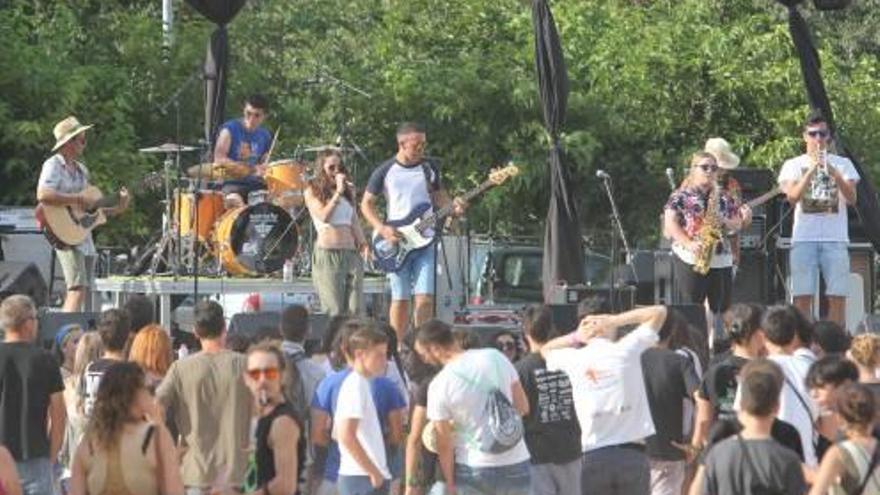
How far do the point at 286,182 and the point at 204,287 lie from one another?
174cm

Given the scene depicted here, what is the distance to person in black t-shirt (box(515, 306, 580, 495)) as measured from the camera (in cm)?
1111

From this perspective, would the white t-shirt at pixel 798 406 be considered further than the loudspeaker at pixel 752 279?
No

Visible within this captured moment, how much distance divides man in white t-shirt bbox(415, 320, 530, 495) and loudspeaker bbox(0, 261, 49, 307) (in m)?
7.51

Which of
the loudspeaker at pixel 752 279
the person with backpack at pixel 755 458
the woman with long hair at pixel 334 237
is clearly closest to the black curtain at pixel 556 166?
the woman with long hair at pixel 334 237

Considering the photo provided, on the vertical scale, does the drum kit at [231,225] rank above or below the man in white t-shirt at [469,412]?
above

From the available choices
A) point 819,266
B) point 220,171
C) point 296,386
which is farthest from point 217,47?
point 296,386

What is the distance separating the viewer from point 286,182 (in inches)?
755

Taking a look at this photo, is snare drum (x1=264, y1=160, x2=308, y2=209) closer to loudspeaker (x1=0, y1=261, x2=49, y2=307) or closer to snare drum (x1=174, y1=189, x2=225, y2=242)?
snare drum (x1=174, y1=189, x2=225, y2=242)

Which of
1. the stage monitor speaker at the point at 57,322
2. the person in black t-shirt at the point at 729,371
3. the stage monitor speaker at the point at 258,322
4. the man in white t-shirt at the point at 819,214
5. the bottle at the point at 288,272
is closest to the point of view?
the person in black t-shirt at the point at 729,371

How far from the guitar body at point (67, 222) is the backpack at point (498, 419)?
695cm

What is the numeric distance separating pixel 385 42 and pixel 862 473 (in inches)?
780

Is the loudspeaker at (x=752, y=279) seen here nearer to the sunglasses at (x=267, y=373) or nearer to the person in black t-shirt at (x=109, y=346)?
the person in black t-shirt at (x=109, y=346)

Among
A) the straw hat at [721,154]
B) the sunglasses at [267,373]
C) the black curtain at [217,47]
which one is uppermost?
the black curtain at [217,47]

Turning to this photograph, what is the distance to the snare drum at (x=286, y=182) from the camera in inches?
750
